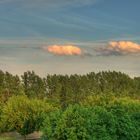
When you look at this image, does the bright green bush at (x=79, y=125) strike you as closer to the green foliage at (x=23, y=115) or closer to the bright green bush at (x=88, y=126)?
the bright green bush at (x=88, y=126)

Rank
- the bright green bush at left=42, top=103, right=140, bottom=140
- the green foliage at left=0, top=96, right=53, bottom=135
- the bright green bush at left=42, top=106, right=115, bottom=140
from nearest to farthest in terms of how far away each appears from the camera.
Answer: the bright green bush at left=42, top=106, right=115, bottom=140, the bright green bush at left=42, top=103, right=140, bottom=140, the green foliage at left=0, top=96, right=53, bottom=135

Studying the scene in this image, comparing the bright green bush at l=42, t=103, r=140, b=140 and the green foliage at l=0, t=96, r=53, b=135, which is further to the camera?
the green foliage at l=0, t=96, r=53, b=135

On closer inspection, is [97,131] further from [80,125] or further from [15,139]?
[15,139]

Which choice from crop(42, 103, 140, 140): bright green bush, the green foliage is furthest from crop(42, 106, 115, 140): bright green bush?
the green foliage

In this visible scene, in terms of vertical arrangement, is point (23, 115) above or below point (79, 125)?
above

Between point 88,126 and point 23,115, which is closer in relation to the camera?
point 88,126

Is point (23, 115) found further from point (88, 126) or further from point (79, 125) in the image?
point (79, 125)

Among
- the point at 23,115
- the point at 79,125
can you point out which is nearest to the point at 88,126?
the point at 79,125

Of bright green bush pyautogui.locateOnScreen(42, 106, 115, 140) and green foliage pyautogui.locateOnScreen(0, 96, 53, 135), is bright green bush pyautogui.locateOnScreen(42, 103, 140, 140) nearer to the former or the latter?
bright green bush pyautogui.locateOnScreen(42, 106, 115, 140)

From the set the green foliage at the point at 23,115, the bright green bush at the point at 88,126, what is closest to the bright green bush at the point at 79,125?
the bright green bush at the point at 88,126

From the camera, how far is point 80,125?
289 ft

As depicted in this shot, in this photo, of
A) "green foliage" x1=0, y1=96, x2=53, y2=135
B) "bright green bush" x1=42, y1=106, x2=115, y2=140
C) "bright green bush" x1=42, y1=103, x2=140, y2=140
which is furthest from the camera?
"green foliage" x1=0, y1=96, x2=53, y2=135

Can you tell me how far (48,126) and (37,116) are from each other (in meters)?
28.5

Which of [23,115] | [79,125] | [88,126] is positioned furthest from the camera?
[23,115]
